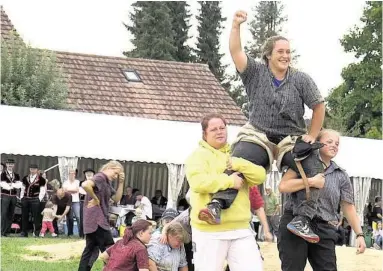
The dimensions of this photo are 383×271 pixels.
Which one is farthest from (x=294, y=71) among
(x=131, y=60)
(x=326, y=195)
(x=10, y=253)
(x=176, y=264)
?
(x=131, y=60)

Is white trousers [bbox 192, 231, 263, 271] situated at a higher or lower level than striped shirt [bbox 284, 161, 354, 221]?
lower

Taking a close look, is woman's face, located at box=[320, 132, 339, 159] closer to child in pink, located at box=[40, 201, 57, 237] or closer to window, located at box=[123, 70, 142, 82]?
child in pink, located at box=[40, 201, 57, 237]

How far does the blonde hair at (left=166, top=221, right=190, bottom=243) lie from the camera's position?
8945 mm

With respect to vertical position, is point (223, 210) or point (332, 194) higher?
point (332, 194)

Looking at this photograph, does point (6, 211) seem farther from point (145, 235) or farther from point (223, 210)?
point (223, 210)

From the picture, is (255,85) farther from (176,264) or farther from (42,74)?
(42,74)

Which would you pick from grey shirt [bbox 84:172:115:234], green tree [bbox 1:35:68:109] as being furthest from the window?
grey shirt [bbox 84:172:115:234]

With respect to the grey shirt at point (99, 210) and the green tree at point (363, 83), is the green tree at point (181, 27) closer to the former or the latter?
the green tree at point (363, 83)

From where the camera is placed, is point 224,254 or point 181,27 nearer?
point 224,254

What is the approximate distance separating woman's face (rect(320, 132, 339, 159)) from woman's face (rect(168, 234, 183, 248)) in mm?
2642

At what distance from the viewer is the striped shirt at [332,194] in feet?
21.9

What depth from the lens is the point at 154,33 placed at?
48938mm

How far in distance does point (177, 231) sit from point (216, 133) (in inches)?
113

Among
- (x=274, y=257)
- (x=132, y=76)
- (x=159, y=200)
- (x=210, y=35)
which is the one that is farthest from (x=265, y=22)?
(x=274, y=257)
